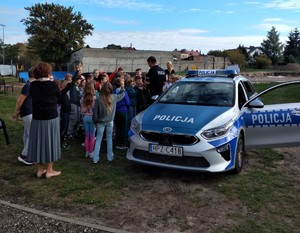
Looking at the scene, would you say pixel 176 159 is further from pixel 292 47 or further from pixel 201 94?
pixel 292 47

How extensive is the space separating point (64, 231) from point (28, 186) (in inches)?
67.3

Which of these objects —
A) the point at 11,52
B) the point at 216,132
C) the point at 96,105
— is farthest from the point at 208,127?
the point at 11,52

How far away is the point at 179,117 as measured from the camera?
581cm

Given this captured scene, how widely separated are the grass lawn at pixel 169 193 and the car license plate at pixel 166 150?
49 centimetres

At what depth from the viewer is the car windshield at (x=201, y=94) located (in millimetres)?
6527

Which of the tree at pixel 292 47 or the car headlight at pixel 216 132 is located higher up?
the tree at pixel 292 47

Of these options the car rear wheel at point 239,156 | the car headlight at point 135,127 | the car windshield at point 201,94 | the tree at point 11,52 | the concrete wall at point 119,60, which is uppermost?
the tree at point 11,52

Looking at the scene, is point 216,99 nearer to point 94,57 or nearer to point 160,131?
point 160,131

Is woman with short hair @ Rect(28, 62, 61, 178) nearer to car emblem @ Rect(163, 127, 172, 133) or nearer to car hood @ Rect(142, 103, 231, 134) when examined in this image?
car hood @ Rect(142, 103, 231, 134)

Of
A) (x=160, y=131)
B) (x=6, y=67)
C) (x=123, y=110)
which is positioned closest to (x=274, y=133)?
(x=160, y=131)

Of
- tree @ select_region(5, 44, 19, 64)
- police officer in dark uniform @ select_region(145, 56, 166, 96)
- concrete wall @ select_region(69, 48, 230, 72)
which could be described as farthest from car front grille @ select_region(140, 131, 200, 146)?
tree @ select_region(5, 44, 19, 64)

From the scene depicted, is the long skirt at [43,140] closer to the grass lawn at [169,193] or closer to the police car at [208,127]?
the grass lawn at [169,193]

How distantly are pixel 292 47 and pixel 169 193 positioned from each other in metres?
100

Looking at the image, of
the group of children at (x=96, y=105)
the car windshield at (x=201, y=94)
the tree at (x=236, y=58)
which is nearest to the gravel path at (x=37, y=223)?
the group of children at (x=96, y=105)
